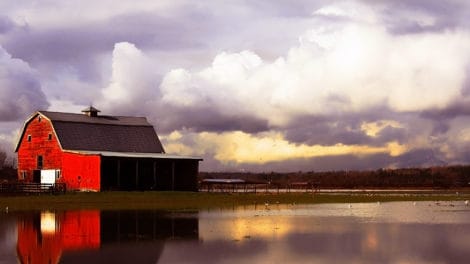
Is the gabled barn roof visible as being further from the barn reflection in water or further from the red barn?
the barn reflection in water

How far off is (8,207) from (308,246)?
32.8 metres

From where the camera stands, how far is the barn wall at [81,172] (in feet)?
235

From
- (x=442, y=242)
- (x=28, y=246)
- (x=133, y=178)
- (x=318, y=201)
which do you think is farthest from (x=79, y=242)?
(x=133, y=178)

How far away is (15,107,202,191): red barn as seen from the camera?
73125 millimetres

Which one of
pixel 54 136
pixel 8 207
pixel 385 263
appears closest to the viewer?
pixel 385 263

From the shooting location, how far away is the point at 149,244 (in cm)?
2753

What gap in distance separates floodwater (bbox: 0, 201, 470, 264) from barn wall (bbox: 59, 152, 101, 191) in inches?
1084

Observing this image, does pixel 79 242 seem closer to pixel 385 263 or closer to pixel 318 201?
pixel 385 263

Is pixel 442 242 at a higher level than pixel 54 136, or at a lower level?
lower

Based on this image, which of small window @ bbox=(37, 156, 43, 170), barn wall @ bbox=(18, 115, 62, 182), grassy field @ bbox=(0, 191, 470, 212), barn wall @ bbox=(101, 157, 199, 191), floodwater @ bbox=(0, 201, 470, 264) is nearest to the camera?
floodwater @ bbox=(0, 201, 470, 264)

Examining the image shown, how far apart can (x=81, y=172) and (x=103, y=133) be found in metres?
9.11

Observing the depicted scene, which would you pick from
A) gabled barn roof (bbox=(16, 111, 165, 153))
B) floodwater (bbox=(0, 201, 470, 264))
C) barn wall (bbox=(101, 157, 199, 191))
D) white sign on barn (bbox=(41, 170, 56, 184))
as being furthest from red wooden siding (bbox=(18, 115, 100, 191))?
floodwater (bbox=(0, 201, 470, 264))

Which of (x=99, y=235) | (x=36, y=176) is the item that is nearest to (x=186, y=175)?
(x=36, y=176)

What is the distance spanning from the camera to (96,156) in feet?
236
